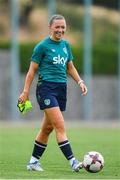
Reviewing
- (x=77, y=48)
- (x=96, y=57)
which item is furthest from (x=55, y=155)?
(x=96, y=57)

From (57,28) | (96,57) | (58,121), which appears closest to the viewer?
(58,121)

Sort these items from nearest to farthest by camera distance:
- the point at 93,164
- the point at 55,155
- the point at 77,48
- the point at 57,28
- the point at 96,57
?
the point at 93,164
the point at 57,28
the point at 55,155
the point at 77,48
the point at 96,57

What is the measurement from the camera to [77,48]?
36.7 meters

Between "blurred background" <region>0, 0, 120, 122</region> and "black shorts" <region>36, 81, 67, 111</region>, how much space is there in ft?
75.0

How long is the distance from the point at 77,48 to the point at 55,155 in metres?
21.6

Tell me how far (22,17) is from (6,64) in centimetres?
231

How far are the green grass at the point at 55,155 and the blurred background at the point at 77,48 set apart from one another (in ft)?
36.4

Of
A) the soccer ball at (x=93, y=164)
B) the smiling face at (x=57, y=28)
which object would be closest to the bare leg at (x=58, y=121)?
the soccer ball at (x=93, y=164)

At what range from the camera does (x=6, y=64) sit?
116ft

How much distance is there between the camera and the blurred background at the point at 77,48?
35438 mm

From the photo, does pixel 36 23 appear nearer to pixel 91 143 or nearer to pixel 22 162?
pixel 91 143

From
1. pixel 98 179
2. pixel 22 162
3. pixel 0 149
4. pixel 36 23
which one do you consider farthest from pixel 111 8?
pixel 98 179

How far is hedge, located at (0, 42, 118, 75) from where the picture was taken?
1422 inches

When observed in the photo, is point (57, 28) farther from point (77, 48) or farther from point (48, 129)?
point (77, 48)
